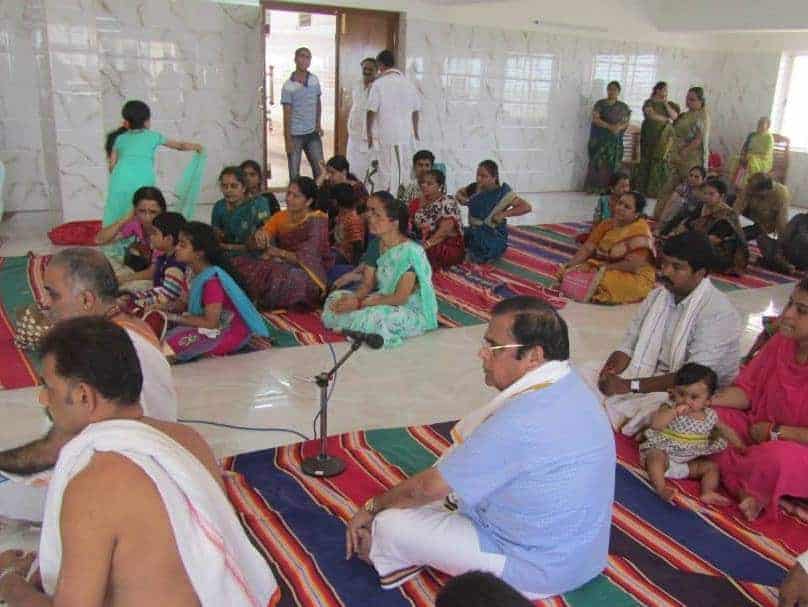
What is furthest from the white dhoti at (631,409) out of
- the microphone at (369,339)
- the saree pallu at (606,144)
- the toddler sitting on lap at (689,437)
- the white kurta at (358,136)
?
the saree pallu at (606,144)

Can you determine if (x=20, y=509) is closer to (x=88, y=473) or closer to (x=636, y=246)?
(x=88, y=473)

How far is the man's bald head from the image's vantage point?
91.4 inches

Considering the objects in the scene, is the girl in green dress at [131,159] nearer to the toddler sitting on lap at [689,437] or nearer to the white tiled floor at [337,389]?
the white tiled floor at [337,389]

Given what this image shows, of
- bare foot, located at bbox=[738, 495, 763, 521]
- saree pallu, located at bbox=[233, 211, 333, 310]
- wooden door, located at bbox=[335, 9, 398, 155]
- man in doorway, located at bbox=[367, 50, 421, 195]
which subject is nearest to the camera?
bare foot, located at bbox=[738, 495, 763, 521]

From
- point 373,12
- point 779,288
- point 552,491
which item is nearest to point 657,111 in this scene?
point 373,12

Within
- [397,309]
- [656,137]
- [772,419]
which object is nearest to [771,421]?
[772,419]

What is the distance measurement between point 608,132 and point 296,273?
6.43m

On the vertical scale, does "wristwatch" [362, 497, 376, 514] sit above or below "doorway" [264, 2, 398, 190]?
below

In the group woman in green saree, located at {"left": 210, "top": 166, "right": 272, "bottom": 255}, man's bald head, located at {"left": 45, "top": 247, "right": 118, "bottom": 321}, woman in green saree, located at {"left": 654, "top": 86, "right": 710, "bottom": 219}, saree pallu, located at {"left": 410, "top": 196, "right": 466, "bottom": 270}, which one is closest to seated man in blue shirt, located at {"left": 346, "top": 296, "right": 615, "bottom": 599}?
man's bald head, located at {"left": 45, "top": 247, "right": 118, "bottom": 321}

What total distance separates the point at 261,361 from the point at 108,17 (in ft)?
15.9

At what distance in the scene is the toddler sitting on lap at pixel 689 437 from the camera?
112 inches

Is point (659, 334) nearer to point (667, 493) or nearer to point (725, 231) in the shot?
point (667, 493)

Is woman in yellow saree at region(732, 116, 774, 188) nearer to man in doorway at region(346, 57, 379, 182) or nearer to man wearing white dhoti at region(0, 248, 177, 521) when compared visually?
man in doorway at region(346, 57, 379, 182)

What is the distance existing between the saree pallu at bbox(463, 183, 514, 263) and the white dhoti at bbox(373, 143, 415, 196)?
1772 mm
